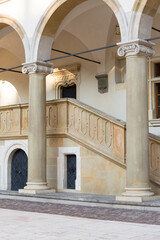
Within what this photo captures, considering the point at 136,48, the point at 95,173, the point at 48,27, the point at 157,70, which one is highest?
the point at 48,27

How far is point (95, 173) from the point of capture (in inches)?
478

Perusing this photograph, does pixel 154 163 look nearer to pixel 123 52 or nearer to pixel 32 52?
pixel 123 52

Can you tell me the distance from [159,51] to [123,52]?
4.73 meters

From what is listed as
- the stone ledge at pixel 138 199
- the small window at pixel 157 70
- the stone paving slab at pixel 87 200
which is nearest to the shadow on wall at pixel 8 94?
the small window at pixel 157 70

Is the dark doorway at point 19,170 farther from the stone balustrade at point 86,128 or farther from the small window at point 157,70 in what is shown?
the small window at point 157,70

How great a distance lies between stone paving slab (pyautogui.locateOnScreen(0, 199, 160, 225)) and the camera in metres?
8.20

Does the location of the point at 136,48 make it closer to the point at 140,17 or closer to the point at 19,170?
the point at 140,17

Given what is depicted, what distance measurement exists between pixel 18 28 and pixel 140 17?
4.37m

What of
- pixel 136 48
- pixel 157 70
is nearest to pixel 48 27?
pixel 136 48

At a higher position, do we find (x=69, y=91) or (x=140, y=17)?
(x=140, y=17)

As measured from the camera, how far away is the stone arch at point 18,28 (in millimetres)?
12766

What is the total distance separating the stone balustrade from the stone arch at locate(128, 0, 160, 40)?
2.52 m

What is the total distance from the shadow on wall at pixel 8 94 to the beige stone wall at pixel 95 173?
302 inches

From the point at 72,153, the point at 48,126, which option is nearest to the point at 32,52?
the point at 48,126
